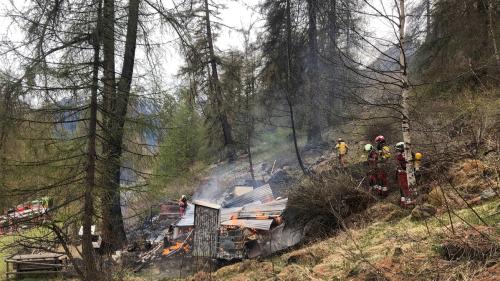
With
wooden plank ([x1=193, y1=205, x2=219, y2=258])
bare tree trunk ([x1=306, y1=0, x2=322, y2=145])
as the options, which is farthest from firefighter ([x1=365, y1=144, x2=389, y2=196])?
bare tree trunk ([x1=306, y1=0, x2=322, y2=145])

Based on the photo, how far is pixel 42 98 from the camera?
270 inches

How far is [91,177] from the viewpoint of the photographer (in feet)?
22.4

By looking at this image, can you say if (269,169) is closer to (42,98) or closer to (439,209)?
(439,209)

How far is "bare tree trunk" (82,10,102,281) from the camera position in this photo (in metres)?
6.73

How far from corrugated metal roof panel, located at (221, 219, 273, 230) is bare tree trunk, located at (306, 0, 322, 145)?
493 inches

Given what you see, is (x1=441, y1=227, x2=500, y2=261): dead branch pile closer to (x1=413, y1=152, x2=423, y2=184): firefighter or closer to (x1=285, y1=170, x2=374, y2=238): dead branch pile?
(x1=285, y1=170, x2=374, y2=238): dead branch pile

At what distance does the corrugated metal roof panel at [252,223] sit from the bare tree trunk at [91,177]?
5.23 metres

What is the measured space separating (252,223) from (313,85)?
1343 centimetres

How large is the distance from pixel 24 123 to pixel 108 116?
1.53 meters

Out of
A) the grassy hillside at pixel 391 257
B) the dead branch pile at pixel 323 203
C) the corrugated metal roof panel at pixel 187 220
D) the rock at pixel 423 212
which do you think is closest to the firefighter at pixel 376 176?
the dead branch pile at pixel 323 203

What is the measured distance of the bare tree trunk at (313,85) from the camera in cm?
2308

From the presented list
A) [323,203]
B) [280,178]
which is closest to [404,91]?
[323,203]

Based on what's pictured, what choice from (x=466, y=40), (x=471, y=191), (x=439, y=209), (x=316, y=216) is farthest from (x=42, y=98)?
(x=466, y=40)

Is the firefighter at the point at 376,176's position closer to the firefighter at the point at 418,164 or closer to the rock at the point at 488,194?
the firefighter at the point at 418,164
